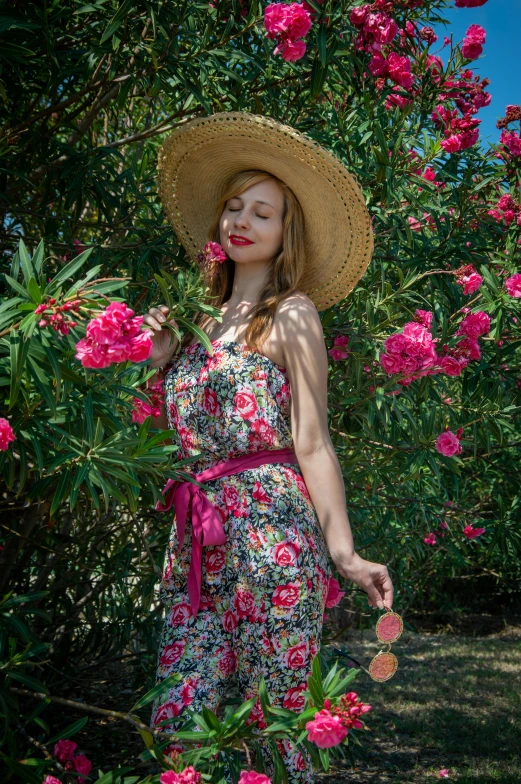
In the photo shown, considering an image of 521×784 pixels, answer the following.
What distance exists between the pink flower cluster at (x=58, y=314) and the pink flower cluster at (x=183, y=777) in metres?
0.80

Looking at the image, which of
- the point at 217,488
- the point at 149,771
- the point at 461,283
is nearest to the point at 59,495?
the point at 217,488

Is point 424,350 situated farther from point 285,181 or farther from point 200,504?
point 200,504

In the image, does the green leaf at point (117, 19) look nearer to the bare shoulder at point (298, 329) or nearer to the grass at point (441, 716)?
the bare shoulder at point (298, 329)

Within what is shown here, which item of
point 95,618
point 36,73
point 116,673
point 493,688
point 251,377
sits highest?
point 36,73

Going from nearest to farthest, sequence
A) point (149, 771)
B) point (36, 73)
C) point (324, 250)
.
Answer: point (324, 250)
point (36, 73)
point (149, 771)

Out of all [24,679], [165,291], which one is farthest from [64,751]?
[165,291]

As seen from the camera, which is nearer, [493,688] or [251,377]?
[251,377]

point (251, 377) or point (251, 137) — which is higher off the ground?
point (251, 137)

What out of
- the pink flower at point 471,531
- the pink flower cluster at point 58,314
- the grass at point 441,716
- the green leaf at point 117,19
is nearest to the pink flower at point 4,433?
the pink flower cluster at point 58,314

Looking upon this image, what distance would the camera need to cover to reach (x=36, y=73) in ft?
8.64

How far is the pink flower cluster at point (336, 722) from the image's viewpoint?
1473mm

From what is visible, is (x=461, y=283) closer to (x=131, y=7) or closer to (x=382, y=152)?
(x=382, y=152)

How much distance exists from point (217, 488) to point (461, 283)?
1.18 meters

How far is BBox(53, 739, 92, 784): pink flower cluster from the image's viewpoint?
204 centimetres
